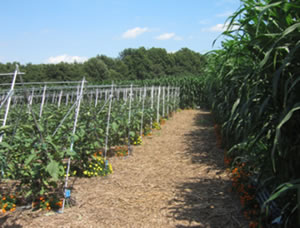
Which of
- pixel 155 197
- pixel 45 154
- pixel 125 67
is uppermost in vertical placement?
pixel 125 67

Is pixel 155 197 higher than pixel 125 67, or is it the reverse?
pixel 125 67

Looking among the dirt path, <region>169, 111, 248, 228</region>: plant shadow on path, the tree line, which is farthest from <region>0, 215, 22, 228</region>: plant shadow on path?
the tree line

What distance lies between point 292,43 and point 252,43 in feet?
0.91

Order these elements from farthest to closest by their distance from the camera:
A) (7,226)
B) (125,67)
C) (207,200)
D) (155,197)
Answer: (125,67) < (155,197) < (207,200) < (7,226)

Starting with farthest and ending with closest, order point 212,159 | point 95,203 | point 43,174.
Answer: point 212,159 < point 95,203 < point 43,174

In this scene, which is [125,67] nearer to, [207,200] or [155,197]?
[155,197]

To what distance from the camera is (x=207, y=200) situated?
3.64 metres

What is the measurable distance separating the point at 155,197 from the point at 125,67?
168 ft

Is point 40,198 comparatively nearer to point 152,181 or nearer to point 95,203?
point 95,203

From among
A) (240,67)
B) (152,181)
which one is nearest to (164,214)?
(152,181)

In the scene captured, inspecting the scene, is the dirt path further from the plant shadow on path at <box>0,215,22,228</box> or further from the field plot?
the field plot

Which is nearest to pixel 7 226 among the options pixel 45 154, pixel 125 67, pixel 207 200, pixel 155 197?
pixel 45 154

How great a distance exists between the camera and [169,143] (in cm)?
777

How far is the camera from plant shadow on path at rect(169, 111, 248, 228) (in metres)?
3.05
